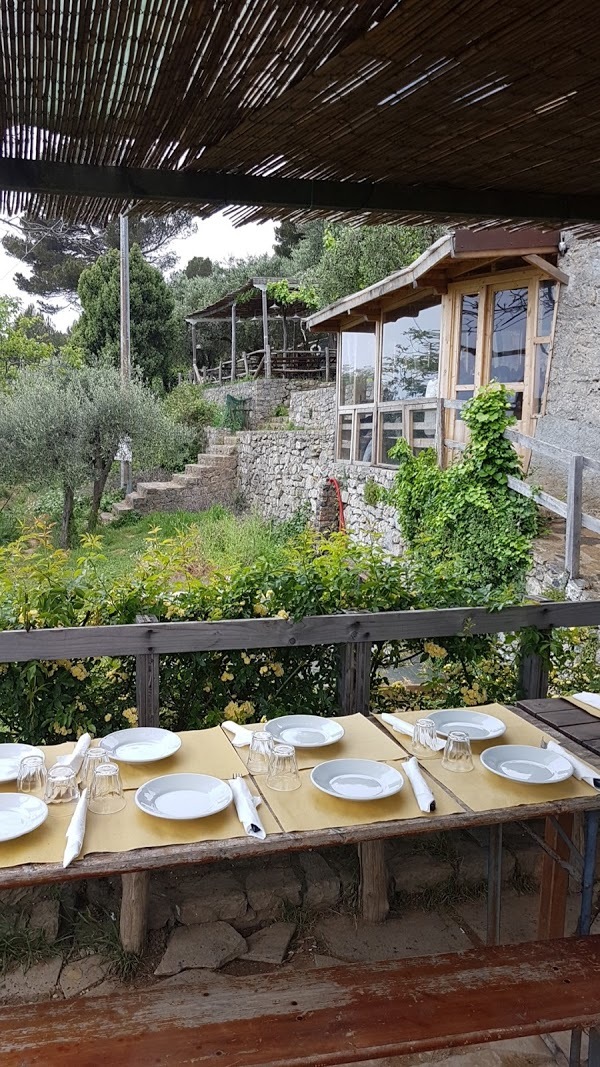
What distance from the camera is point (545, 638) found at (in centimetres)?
315

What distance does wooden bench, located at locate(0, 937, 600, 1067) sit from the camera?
151 cm

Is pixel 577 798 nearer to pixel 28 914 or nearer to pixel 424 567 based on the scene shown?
pixel 424 567

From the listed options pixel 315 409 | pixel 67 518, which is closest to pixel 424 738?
pixel 67 518

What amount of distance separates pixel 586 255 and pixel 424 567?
649 centimetres

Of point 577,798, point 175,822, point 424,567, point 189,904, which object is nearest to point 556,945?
point 577,798

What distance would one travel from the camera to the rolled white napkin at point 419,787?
72.9 inches

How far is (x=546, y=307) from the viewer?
8.84 m

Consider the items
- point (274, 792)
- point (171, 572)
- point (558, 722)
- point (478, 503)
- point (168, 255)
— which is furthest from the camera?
point (168, 255)

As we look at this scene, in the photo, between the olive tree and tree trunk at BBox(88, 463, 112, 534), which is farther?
tree trunk at BBox(88, 463, 112, 534)

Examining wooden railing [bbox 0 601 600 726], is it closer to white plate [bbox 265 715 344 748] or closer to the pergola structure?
white plate [bbox 265 715 344 748]

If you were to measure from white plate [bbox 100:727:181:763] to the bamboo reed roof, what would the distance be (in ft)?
5.19

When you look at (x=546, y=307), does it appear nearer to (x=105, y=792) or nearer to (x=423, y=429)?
(x=423, y=429)

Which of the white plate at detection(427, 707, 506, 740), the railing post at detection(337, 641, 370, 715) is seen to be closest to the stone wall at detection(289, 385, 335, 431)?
the railing post at detection(337, 641, 370, 715)

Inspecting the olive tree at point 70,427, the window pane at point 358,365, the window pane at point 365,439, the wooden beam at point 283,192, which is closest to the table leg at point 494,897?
the wooden beam at point 283,192
